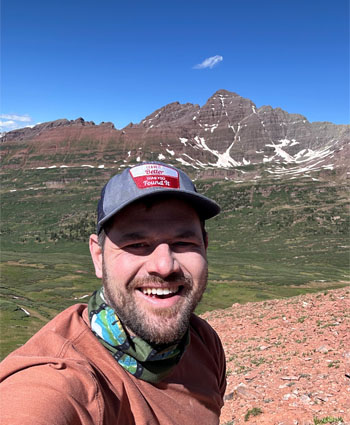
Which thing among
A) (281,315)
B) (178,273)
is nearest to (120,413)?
(178,273)

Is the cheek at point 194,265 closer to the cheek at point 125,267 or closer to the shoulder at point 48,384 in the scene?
the cheek at point 125,267

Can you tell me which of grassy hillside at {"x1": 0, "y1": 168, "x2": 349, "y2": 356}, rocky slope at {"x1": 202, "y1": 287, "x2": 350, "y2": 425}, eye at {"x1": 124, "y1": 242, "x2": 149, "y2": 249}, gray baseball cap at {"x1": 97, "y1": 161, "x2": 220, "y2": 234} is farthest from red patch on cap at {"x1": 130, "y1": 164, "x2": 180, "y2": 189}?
grassy hillside at {"x1": 0, "y1": 168, "x2": 349, "y2": 356}

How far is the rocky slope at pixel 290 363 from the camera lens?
873 centimetres

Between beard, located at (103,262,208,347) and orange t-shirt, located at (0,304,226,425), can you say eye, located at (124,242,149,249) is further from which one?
orange t-shirt, located at (0,304,226,425)

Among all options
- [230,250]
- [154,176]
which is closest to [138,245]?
[154,176]

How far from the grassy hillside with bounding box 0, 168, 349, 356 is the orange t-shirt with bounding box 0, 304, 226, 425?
1187 inches

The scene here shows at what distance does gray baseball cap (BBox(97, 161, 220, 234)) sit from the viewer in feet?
9.41

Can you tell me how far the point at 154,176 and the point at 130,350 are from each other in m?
1.47

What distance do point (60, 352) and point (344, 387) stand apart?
9.74m

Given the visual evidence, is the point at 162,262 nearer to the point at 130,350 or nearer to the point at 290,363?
the point at 130,350

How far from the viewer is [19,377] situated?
208 cm

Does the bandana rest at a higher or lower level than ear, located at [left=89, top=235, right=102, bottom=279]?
lower

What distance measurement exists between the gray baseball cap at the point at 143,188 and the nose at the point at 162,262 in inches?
18.5

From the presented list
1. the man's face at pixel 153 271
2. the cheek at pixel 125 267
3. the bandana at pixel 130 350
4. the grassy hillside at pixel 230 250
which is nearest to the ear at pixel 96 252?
the man's face at pixel 153 271
